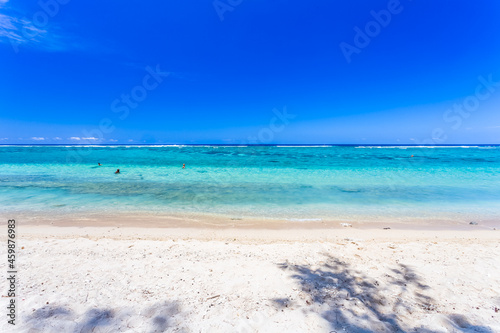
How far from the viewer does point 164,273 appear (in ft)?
13.3

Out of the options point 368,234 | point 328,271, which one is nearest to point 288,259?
point 328,271

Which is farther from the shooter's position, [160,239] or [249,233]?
[249,233]

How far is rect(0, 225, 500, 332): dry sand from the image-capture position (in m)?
2.92

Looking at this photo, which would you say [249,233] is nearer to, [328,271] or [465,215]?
[328,271]

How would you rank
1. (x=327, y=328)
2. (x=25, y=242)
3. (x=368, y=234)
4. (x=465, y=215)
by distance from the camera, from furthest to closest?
1. (x=465, y=215)
2. (x=368, y=234)
3. (x=25, y=242)
4. (x=327, y=328)

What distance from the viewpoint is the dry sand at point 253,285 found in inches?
115

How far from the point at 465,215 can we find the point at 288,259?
784 centimetres

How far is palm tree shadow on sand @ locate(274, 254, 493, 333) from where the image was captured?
2885 millimetres

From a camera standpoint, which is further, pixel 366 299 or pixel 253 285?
pixel 253 285

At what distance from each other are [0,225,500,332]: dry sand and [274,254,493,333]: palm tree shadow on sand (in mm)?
16

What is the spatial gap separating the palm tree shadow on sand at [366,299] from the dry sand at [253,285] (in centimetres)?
2

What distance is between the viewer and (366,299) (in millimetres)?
3373

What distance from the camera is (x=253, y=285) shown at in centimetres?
371

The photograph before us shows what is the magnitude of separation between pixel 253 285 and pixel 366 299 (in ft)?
5.56
